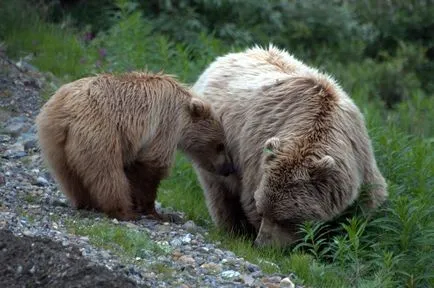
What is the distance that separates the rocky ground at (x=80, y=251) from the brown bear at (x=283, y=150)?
1.89ft

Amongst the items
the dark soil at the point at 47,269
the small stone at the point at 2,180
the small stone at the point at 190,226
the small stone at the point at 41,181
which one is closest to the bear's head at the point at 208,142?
the small stone at the point at 190,226

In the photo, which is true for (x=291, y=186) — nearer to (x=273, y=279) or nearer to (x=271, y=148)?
(x=271, y=148)

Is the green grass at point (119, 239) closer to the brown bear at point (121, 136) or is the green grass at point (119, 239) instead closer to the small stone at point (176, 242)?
the small stone at point (176, 242)

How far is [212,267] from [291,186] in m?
1.29

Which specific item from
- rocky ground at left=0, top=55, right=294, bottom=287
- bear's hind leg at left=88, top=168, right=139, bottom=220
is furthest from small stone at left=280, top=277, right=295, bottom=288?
bear's hind leg at left=88, top=168, right=139, bottom=220

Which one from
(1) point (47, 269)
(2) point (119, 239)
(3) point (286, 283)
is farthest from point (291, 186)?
(1) point (47, 269)

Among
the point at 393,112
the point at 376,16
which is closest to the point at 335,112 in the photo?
the point at 393,112

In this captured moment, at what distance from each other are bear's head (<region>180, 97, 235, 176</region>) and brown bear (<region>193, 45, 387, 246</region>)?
0.40 ft

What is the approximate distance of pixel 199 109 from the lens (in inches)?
360

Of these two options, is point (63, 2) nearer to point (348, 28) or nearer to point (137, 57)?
point (137, 57)

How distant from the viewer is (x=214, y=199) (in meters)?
9.64

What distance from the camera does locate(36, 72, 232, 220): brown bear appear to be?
27.7 ft

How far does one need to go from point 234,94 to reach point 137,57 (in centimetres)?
359

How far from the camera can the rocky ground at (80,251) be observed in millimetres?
6449
